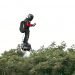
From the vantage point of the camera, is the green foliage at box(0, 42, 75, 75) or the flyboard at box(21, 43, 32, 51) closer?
the green foliage at box(0, 42, 75, 75)

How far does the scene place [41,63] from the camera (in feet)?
54.2

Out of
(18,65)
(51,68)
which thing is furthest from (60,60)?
(18,65)

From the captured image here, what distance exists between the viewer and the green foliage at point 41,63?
1634 centimetres

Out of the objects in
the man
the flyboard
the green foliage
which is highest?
the man

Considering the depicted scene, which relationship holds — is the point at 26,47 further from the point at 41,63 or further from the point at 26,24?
the point at 41,63

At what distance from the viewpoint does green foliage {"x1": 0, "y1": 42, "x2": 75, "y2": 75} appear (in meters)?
16.3

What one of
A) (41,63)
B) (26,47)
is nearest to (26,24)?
(26,47)

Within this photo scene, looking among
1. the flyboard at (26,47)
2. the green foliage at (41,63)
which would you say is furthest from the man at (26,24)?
the green foliage at (41,63)

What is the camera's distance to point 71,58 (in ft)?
54.2


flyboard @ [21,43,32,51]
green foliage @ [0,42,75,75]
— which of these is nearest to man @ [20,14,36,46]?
flyboard @ [21,43,32,51]

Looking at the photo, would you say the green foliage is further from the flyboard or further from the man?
the man

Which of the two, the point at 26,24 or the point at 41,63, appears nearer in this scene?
the point at 41,63

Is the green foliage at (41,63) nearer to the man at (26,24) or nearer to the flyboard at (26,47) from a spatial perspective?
the flyboard at (26,47)

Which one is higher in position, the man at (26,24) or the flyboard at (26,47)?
the man at (26,24)
